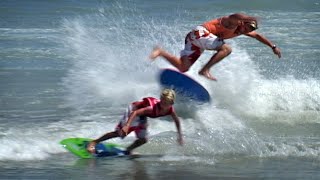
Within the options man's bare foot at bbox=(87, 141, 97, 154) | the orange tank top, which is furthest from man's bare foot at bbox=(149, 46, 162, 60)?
man's bare foot at bbox=(87, 141, 97, 154)

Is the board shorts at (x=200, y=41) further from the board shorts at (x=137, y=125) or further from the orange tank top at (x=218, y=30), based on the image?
the board shorts at (x=137, y=125)

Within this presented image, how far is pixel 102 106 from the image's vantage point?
474 inches

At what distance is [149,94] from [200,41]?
137cm

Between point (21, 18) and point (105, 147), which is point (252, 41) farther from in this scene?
point (105, 147)

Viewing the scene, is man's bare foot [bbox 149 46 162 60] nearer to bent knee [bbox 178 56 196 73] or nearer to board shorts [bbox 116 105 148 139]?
bent knee [bbox 178 56 196 73]

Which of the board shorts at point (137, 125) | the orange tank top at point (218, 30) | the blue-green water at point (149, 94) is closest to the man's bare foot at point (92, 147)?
the blue-green water at point (149, 94)

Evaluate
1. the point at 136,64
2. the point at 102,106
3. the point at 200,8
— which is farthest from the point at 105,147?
the point at 200,8

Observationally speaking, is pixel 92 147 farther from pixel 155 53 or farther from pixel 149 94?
pixel 149 94

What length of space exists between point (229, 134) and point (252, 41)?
9.23m

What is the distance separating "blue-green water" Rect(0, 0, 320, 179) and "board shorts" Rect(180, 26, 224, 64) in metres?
0.80

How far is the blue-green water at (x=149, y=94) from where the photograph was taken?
8531mm

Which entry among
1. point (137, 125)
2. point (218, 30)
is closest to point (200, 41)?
point (218, 30)

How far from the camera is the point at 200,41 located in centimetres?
1104

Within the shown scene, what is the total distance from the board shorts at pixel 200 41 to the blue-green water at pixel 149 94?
802 millimetres
